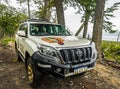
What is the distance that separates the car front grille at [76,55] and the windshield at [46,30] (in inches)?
65.2

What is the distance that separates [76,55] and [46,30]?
209cm

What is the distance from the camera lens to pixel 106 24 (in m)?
9.77

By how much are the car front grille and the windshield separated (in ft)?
5.44

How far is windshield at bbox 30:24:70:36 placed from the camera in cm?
574

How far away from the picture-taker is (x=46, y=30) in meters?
6.09

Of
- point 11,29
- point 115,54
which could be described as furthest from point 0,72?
point 11,29

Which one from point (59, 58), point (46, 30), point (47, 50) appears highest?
point (46, 30)

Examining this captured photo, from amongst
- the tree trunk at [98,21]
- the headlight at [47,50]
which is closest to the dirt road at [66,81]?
the headlight at [47,50]

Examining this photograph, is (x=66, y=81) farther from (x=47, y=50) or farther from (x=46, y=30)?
(x=46, y=30)

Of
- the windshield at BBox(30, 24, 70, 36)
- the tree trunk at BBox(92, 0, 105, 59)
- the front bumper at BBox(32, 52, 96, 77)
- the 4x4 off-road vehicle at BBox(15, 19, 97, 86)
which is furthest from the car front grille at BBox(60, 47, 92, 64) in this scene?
the tree trunk at BBox(92, 0, 105, 59)

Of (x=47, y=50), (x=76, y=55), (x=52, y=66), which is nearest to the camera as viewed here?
(x=52, y=66)

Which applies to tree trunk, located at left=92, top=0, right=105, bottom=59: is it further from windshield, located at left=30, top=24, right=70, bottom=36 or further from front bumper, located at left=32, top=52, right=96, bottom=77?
front bumper, located at left=32, top=52, right=96, bottom=77

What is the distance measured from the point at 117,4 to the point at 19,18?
10.9m

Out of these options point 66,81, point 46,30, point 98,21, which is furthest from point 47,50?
point 98,21
